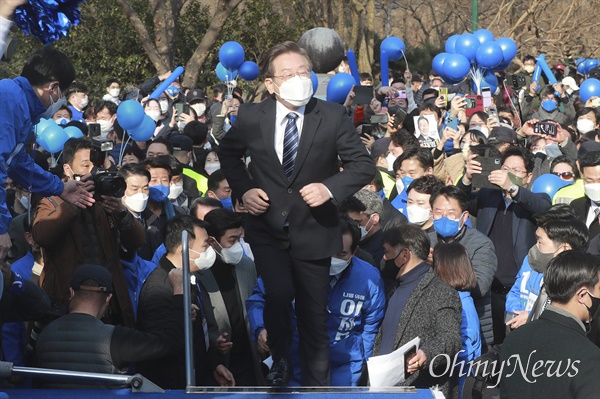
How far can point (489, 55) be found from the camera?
15.8 metres

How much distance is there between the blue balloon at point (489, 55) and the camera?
623 inches

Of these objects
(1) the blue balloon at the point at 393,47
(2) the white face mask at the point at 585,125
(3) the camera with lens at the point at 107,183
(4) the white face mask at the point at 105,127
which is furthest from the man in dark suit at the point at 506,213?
(1) the blue balloon at the point at 393,47

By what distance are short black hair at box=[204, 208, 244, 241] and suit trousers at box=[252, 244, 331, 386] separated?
3.11 ft

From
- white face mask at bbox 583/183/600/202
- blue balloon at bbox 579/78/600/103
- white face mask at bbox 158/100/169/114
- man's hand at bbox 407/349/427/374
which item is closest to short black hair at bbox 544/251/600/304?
man's hand at bbox 407/349/427/374

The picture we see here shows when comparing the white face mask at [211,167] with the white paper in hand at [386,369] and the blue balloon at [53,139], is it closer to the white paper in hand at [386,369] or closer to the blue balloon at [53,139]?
the blue balloon at [53,139]

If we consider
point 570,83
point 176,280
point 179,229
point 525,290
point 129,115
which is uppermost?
point 570,83

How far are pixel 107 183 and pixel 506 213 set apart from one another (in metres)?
3.86

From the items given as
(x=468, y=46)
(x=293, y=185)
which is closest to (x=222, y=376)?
(x=293, y=185)

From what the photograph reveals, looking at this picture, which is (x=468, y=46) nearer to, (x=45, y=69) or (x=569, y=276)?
(x=569, y=276)

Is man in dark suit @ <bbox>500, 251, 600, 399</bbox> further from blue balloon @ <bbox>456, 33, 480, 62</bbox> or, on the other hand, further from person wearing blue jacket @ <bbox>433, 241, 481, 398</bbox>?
blue balloon @ <bbox>456, 33, 480, 62</bbox>

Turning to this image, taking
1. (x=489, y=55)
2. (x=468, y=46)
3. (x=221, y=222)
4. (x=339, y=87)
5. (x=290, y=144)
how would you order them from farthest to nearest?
(x=468, y=46) < (x=489, y=55) < (x=339, y=87) < (x=221, y=222) < (x=290, y=144)

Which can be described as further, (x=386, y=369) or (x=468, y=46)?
(x=468, y=46)

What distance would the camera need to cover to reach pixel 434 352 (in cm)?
586

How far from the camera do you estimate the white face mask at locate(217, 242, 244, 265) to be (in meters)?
6.32
